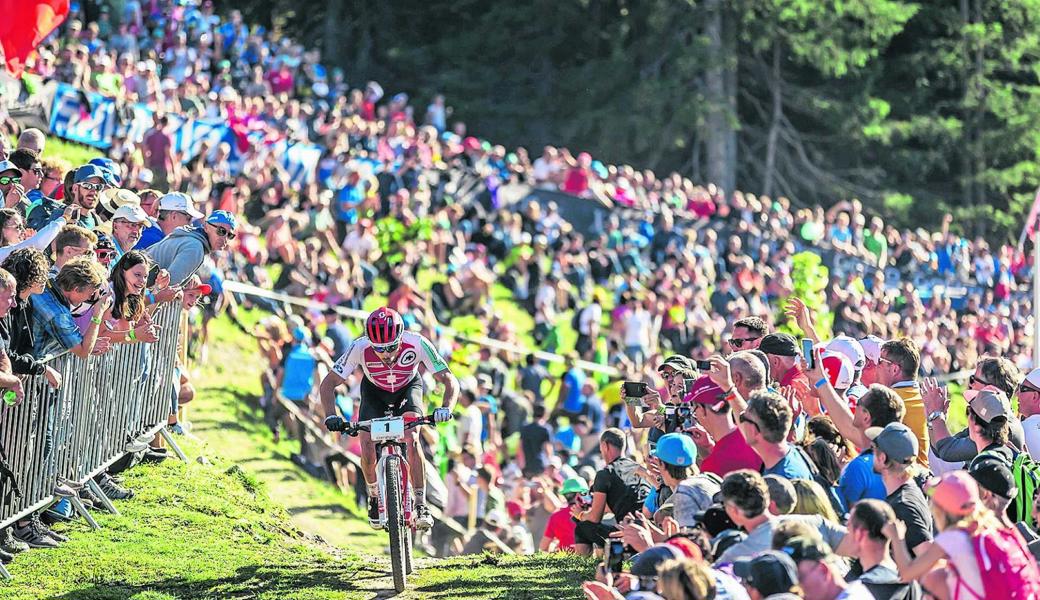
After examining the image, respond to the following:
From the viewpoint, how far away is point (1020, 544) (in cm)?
700

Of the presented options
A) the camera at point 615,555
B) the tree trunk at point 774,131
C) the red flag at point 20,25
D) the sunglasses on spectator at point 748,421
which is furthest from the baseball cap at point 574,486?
the tree trunk at point 774,131

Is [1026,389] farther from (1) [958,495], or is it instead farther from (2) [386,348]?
(2) [386,348]

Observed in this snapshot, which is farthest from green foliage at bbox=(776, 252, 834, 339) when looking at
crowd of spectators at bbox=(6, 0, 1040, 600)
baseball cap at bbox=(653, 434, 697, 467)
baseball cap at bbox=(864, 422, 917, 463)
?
baseball cap at bbox=(864, 422, 917, 463)

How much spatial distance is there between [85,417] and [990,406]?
5929 mm

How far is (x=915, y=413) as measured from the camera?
989 cm

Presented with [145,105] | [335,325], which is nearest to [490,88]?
[145,105]

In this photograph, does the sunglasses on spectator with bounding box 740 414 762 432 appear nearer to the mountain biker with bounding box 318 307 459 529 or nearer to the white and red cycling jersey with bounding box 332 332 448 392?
the mountain biker with bounding box 318 307 459 529

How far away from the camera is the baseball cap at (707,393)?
29.9ft

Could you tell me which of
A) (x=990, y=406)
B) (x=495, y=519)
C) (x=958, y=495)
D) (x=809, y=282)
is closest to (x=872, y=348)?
(x=990, y=406)

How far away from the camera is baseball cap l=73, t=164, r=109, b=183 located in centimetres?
1192

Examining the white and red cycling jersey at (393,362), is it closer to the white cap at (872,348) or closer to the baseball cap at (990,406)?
the white cap at (872,348)

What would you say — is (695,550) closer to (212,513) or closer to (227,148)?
(212,513)

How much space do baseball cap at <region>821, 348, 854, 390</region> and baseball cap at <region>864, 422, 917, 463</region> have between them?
2226 millimetres

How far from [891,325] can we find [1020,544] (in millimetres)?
20316
